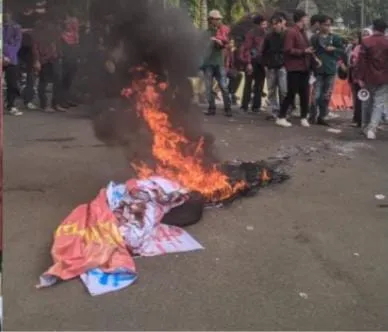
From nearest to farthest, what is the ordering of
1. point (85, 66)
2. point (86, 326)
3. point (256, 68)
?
point (86, 326), point (85, 66), point (256, 68)

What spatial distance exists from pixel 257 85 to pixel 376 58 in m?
3.28

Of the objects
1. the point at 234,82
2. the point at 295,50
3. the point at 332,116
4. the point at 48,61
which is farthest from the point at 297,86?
the point at 48,61

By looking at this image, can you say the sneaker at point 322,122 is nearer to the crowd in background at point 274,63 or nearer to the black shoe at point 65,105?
the crowd in background at point 274,63

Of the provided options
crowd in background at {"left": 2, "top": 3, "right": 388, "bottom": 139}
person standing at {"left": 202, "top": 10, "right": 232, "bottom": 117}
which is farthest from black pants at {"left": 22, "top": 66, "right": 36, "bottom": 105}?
person standing at {"left": 202, "top": 10, "right": 232, "bottom": 117}

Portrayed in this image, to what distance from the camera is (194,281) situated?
3.85 meters

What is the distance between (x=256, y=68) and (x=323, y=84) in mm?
1640

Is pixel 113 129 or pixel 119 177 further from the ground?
pixel 113 129

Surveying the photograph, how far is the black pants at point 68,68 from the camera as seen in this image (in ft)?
32.1

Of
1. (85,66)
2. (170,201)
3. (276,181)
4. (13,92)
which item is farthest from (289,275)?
(13,92)

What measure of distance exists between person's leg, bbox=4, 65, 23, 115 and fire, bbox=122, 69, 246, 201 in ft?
15.0

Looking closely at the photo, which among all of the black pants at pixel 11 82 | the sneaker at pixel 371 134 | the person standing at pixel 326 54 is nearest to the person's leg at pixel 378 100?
the sneaker at pixel 371 134

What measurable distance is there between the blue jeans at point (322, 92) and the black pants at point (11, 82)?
5.22 metres

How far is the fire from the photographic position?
544cm

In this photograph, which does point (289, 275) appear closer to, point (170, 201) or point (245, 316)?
point (245, 316)
